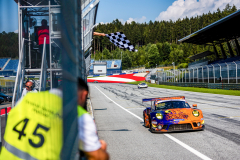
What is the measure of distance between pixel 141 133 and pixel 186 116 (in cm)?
147

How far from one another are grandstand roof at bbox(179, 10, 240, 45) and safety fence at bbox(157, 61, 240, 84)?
261 inches

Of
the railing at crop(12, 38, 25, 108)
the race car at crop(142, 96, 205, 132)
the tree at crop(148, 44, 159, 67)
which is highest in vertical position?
the tree at crop(148, 44, 159, 67)

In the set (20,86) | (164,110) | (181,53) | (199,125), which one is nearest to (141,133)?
(164,110)

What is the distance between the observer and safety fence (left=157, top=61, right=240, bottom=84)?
30.1m

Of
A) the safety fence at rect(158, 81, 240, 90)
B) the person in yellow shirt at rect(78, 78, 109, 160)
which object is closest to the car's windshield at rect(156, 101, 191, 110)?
the person in yellow shirt at rect(78, 78, 109, 160)

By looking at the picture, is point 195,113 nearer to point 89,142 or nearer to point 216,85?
point 89,142

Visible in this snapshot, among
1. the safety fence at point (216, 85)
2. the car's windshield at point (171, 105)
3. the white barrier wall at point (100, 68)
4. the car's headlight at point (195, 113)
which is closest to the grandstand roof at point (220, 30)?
the safety fence at point (216, 85)

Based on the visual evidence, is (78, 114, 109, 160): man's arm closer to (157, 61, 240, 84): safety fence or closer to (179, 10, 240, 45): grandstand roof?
(157, 61, 240, 84): safety fence

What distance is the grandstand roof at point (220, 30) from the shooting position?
119 feet

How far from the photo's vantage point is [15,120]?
195 centimetres

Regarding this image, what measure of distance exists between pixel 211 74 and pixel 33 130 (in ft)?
118

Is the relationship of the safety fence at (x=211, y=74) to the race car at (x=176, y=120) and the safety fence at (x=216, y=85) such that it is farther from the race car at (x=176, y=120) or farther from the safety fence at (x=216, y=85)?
the race car at (x=176, y=120)

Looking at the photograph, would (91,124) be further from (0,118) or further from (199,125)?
(199,125)

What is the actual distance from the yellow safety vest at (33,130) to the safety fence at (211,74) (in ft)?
99.3
